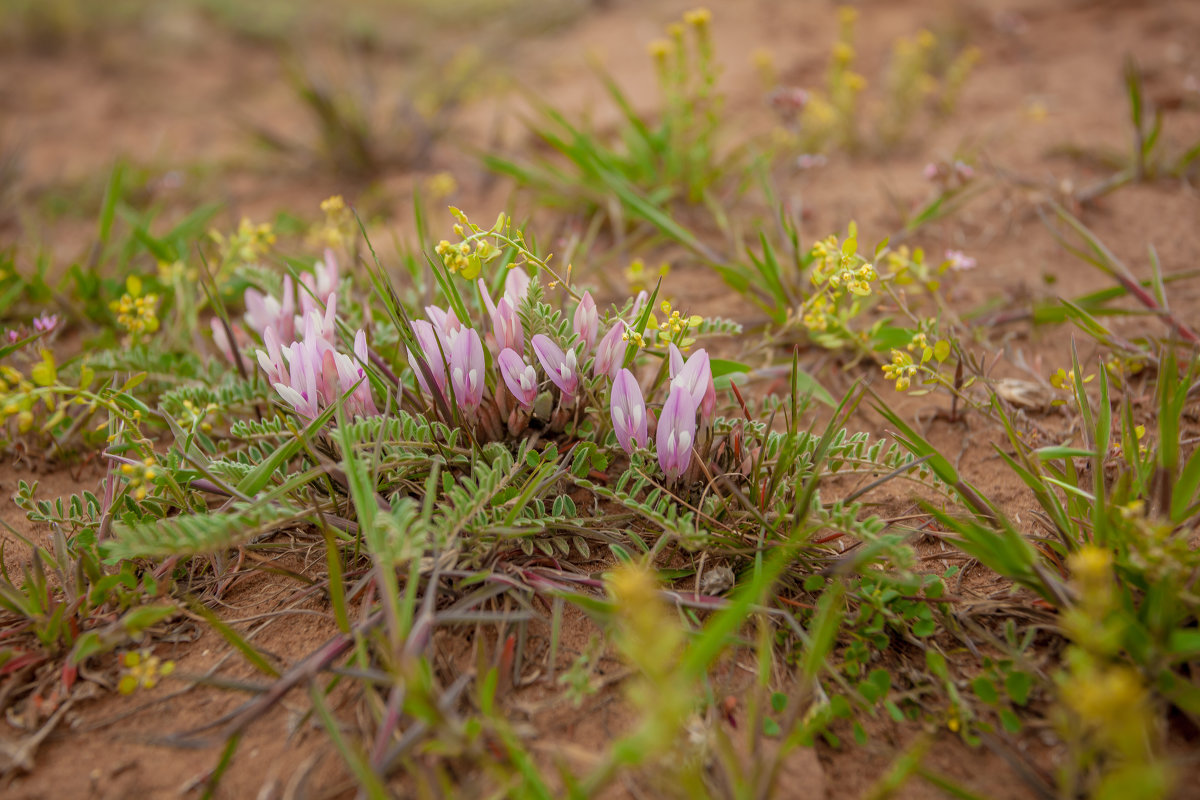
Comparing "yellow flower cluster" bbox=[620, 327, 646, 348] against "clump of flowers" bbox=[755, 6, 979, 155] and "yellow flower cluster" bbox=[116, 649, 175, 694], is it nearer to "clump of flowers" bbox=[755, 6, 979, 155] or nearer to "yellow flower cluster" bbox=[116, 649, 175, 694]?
"yellow flower cluster" bbox=[116, 649, 175, 694]

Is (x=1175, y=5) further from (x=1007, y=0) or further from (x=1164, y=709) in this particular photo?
(x=1164, y=709)

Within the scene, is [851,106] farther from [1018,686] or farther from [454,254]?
[1018,686]

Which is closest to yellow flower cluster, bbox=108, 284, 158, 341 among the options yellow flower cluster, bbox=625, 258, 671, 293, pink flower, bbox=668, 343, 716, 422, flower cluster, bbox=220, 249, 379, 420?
flower cluster, bbox=220, 249, 379, 420

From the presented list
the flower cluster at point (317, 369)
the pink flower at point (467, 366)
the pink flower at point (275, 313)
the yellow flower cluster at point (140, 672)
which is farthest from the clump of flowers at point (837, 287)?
the yellow flower cluster at point (140, 672)

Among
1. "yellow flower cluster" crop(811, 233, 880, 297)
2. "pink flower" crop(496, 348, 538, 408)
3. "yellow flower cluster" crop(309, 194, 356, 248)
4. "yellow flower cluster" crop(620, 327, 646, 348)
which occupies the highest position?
"yellow flower cluster" crop(309, 194, 356, 248)

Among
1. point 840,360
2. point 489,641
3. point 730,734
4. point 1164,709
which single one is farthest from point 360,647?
point 840,360

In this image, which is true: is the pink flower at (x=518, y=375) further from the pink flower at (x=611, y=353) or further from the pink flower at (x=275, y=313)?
the pink flower at (x=275, y=313)

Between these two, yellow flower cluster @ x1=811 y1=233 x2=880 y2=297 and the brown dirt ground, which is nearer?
the brown dirt ground

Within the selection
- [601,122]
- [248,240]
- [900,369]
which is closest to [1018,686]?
[900,369]
